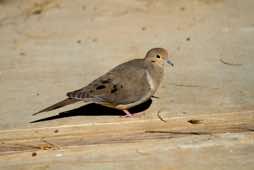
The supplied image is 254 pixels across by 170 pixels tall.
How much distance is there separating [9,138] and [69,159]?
68 centimetres

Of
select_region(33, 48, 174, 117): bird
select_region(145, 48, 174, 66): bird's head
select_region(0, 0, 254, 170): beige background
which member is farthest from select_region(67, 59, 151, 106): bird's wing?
select_region(145, 48, 174, 66): bird's head

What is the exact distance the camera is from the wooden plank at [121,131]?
533cm

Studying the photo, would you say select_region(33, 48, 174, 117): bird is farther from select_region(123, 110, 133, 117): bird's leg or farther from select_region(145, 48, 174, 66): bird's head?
select_region(145, 48, 174, 66): bird's head

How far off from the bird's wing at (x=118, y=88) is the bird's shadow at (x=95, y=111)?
0.21m

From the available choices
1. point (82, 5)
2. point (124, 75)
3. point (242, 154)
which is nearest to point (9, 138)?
point (124, 75)

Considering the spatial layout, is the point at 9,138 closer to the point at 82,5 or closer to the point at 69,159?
the point at 69,159

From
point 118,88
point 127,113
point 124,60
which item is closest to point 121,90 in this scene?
point 118,88

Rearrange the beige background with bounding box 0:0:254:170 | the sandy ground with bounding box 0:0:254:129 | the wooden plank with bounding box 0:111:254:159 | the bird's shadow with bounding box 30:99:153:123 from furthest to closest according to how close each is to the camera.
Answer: the sandy ground with bounding box 0:0:254:129 → the bird's shadow with bounding box 30:99:153:123 → the wooden plank with bounding box 0:111:254:159 → the beige background with bounding box 0:0:254:170

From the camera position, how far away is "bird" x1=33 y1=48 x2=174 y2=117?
5.75 metres

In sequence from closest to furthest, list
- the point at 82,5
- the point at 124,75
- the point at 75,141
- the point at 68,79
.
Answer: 1. the point at 75,141
2. the point at 124,75
3. the point at 68,79
4. the point at 82,5

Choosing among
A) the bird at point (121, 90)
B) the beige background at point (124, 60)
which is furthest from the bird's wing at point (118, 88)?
the beige background at point (124, 60)

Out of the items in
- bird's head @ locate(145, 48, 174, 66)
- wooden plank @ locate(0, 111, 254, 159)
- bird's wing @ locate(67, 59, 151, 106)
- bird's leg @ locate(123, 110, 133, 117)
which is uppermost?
bird's head @ locate(145, 48, 174, 66)

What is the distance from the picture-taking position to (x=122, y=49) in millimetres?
7598

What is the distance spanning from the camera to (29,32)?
839 cm
